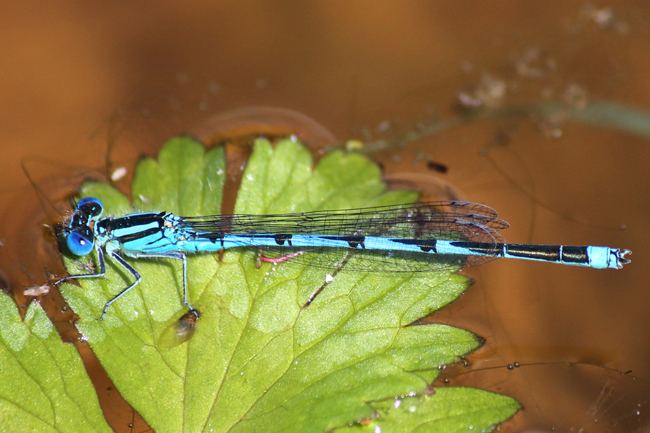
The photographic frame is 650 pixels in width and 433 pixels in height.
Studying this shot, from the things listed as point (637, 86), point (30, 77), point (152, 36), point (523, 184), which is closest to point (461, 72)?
point (523, 184)

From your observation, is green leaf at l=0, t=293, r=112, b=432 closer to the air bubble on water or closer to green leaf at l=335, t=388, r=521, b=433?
the air bubble on water

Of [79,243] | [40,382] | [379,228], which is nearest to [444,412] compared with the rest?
[379,228]

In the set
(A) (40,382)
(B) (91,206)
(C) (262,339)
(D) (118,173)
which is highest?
(D) (118,173)

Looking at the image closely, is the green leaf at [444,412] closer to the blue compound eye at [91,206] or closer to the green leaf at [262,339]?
the green leaf at [262,339]

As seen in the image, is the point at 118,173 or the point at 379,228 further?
the point at 118,173

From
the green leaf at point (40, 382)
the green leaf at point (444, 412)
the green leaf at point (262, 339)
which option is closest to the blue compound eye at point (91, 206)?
the green leaf at point (262, 339)

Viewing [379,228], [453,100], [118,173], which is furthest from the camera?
[453,100]

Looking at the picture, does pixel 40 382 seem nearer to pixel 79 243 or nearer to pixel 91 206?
pixel 79 243

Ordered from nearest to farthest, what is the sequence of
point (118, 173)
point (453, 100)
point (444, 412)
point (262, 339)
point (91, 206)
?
point (444, 412) < point (262, 339) < point (91, 206) < point (118, 173) < point (453, 100)
